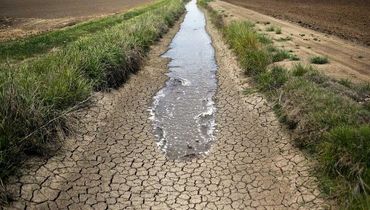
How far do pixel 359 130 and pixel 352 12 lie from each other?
80.9 feet

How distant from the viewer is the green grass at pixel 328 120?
5176 millimetres

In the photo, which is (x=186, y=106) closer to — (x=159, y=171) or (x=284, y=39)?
(x=159, y=171)

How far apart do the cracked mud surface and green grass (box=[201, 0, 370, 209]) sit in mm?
287

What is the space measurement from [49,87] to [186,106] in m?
3.55

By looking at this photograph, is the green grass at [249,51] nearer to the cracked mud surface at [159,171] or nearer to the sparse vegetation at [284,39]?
the sparse vegetation at [284,39]

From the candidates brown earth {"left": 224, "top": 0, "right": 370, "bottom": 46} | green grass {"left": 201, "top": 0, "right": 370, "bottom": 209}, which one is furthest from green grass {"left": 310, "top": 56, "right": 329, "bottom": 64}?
brown earth {"left": 224, "top": 0, "right": 370, "bottom": 46}

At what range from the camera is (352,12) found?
2756 cm

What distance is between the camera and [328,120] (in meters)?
6.57

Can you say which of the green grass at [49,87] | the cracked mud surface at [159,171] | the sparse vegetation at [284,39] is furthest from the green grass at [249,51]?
the green grass at [49,87]

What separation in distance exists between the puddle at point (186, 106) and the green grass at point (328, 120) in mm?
1430

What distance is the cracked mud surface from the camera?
5.47 meters

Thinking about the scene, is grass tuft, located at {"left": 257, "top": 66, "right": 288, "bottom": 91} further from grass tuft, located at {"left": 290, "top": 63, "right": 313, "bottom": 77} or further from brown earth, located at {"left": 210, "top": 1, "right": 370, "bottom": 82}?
brown earth, located at {"left": 210, "top": 1, "right": 370, "bottom": 82}

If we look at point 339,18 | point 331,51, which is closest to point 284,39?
point 331,51

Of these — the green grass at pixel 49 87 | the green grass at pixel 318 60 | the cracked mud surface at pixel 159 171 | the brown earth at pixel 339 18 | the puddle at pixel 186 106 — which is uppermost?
the green grass at pixel 49 87
